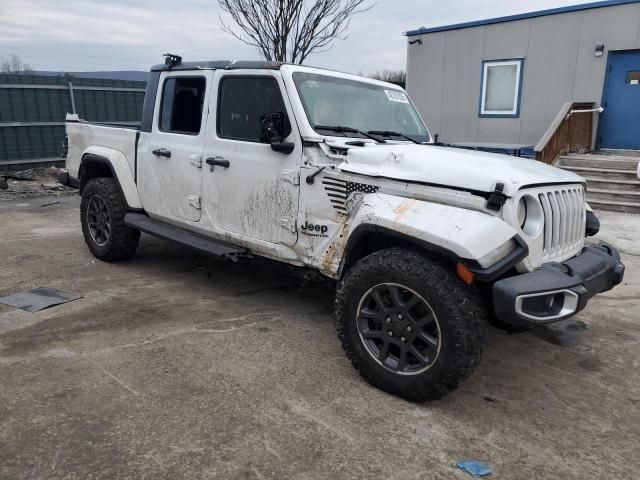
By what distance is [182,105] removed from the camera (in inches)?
183

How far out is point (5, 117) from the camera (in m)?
12.0

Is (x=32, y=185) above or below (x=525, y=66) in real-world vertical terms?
below

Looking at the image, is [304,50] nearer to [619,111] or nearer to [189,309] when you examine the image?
[619,111]

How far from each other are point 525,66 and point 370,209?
33.6 ft

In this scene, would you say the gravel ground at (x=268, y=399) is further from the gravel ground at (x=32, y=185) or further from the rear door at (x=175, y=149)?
the gravel ground at (x=32, y=185)

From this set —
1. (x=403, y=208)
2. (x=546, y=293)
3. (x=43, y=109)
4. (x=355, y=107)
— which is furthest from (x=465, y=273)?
(x=43, y=109)

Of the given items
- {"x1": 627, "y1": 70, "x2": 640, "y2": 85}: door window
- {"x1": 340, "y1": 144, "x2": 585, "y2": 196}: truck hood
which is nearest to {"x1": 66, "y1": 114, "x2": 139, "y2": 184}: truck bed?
{"x1": 340, "y1": 144, "x2": 585, "y2": 196}: truck hood

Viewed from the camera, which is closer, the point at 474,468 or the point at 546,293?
the point at 474,468

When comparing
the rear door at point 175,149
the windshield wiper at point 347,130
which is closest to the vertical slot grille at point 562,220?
the windshield wiper at point 347,130

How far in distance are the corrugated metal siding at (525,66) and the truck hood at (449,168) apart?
8.83 meters

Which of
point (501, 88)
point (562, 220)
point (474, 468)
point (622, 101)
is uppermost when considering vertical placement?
point (501, 88)

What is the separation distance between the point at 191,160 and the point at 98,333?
1.60 m

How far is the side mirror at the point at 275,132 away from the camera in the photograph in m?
3.59

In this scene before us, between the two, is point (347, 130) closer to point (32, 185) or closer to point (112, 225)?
point (112, 225)
